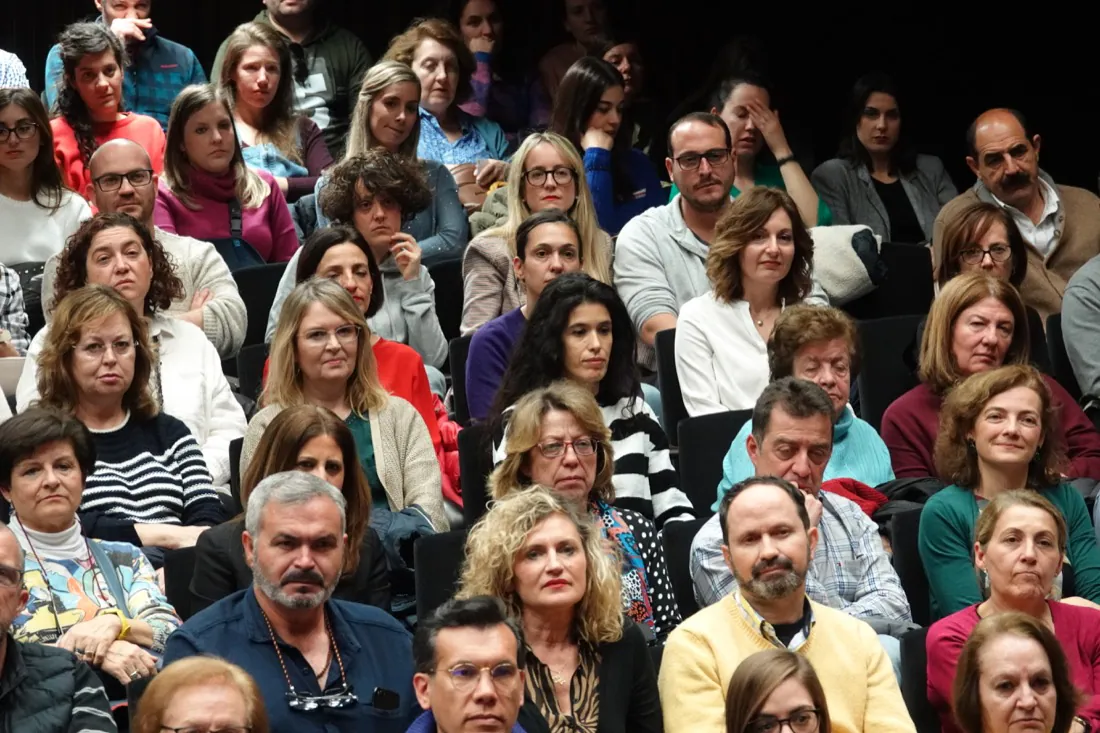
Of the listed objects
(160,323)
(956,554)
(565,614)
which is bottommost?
(565,614)

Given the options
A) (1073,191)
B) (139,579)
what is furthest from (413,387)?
(1073,191)

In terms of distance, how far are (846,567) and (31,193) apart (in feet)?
8.28

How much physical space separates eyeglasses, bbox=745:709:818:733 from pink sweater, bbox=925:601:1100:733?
49 cm

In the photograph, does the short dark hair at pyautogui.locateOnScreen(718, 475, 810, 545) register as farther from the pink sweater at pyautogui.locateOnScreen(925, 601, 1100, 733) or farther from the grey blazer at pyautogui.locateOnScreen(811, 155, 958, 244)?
the grey blazer at pyautogui.locateOnScreen(811, 155, 958, 244)

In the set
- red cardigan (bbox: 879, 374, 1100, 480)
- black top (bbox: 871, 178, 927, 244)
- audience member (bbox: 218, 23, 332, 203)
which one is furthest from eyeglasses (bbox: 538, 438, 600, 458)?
black top (bbox: 871, 178, 927, 244)

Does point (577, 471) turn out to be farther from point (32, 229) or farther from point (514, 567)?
point (32, 229)

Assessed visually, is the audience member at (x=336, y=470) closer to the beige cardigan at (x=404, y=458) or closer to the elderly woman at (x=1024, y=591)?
the beige cardigan at (x=404, y=458)

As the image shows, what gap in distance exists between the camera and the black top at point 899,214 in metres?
6.76

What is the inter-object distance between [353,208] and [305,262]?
16.8 inches

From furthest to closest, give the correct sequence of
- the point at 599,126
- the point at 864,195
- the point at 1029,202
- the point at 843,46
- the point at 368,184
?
the point at 843,46, the point at 864,195, the point at 599,126, the point at 1029,202, the point at 368,184

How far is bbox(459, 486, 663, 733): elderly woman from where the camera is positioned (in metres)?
3.73

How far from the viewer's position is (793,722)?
3.47 metres

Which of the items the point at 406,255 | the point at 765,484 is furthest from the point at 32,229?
the point at 765,484

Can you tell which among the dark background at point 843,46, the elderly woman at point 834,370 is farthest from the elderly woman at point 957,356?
the dark background at point 843,46
